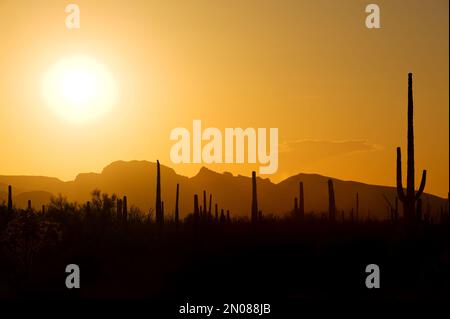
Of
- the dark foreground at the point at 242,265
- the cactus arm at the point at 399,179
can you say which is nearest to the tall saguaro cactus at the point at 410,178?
the cactus arm at the point at 399,179

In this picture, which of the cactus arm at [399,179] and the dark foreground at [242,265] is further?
the cactus arm at [399,179]

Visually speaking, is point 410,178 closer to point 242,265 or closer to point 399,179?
point 399,179

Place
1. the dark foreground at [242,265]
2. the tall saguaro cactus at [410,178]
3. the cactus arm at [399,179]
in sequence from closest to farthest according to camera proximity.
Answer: the dark foreground at [242,265] < the tall saguaro cactus at [410,178] < the cactus arm at [399,179]

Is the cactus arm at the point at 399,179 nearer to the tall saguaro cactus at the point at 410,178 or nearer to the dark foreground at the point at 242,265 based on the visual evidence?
the tall saguaro cactus at the point at 410,178

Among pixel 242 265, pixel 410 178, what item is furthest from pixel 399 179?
pixel 242 265

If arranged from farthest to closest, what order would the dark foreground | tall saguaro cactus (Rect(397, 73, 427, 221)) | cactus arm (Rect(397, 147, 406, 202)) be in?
1. cactus arm (Rect(397, 147, 406, 202))
2. tall saguaro cactus (Rect(397, 73, 427, 221))
3. the dark foreground

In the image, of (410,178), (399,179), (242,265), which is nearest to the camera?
(242,265)

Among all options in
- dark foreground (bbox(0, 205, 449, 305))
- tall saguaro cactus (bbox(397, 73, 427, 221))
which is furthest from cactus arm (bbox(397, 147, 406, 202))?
dark foreground (bbox(0, 205, 449, 305))

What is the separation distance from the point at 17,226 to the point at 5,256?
261 centimetres

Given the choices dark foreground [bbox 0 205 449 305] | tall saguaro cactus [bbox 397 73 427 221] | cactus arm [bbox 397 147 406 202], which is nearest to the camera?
dark foreground [bbox 0 205 449 305]

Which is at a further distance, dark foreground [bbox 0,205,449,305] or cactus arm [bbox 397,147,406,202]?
cactus arm [bbox 397,147,406,202]

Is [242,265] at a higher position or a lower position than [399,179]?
lower

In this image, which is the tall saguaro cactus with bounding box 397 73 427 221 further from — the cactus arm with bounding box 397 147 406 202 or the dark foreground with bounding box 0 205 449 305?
the dark foreground with bounding box 0 205 449 305
